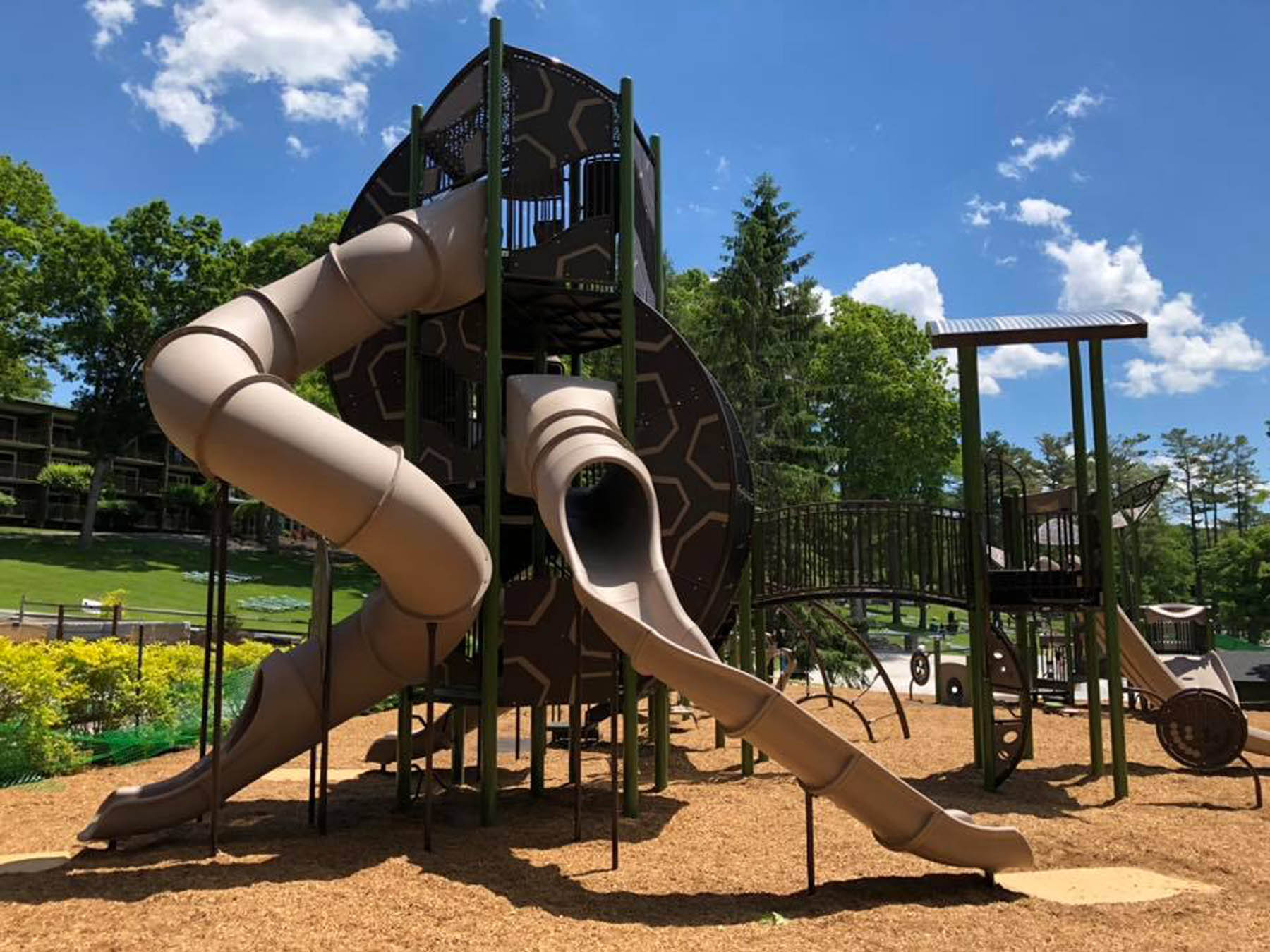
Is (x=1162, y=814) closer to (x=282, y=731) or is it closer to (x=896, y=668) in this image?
(x=282, y=731)

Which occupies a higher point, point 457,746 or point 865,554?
point 865,554

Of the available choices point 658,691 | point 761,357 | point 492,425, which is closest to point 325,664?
point 492,425

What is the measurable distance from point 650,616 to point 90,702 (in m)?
10.2

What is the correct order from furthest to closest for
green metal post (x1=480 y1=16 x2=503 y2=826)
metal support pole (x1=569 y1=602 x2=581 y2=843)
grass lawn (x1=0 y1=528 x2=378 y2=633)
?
grass lawn (x1=0 y1=528 x2=378 y2=633)
green metal post (x1=480 y1=16 x2=503 y2=826)
metal support pole (x1=569 y1=602 x2=581 y2=843)

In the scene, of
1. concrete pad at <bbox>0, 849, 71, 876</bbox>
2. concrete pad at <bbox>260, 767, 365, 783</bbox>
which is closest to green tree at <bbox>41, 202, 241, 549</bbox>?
concrete pad at <bbox>260, 767, 365, 783</bbox>

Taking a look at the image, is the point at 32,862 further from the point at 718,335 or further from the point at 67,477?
the point at 67,477

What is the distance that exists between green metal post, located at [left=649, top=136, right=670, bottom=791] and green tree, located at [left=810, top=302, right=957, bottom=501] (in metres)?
36.7

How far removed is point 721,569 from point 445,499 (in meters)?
4.03

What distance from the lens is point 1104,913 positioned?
6.93m

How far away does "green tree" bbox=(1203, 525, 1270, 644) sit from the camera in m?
42.6

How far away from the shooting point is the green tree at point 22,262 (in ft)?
144

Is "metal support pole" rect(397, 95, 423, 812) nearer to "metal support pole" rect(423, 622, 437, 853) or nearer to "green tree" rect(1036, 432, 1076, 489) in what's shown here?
"metal support pole" rect(423, 622, 437, 853)

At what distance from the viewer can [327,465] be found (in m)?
7.64

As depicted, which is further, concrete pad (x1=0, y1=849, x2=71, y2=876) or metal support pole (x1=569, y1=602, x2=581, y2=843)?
metal support pole (x1=569, y1=602, x2=581, y2=843)
